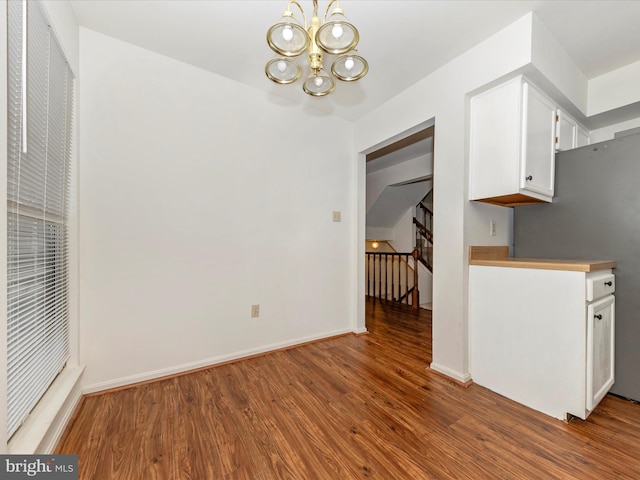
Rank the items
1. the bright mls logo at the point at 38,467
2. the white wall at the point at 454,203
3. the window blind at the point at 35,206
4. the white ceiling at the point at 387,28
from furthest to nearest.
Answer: the white wall at the point at 454,203, the white ceiling at the point at 387,28, the window blind at the point at 35,206, the bright mls logo at the point at 38,467

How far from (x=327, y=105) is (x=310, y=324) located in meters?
2.28

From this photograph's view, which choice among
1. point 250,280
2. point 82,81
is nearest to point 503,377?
point 250,280

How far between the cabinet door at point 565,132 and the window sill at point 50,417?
11.7ft

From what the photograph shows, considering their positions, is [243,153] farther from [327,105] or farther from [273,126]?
[327,105]

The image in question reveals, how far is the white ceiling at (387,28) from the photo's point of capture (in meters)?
1.62

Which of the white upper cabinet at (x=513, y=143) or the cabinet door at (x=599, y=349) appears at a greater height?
the white upper cabinet at (x=513, y=143)

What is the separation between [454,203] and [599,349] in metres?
1.23

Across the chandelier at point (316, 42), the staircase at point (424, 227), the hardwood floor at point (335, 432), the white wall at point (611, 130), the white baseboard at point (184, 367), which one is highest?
the white wall at point (611, 130)

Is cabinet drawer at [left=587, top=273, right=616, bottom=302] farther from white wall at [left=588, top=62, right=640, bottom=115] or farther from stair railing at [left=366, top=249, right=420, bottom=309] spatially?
stair railing at [left=366, top=249, right=420, bottom=309]

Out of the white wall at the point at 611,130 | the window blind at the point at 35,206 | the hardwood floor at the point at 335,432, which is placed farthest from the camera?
the white wall at the point at 611,130

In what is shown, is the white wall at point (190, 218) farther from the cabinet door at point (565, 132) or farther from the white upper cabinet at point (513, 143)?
the cabinet door at point (565, 132)

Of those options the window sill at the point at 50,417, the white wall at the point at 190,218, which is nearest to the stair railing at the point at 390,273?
the white wall at the point at 190,218

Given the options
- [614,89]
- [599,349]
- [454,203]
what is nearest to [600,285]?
[599,349]

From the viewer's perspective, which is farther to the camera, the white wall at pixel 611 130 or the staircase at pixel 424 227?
the staircase at pixel 424 227
